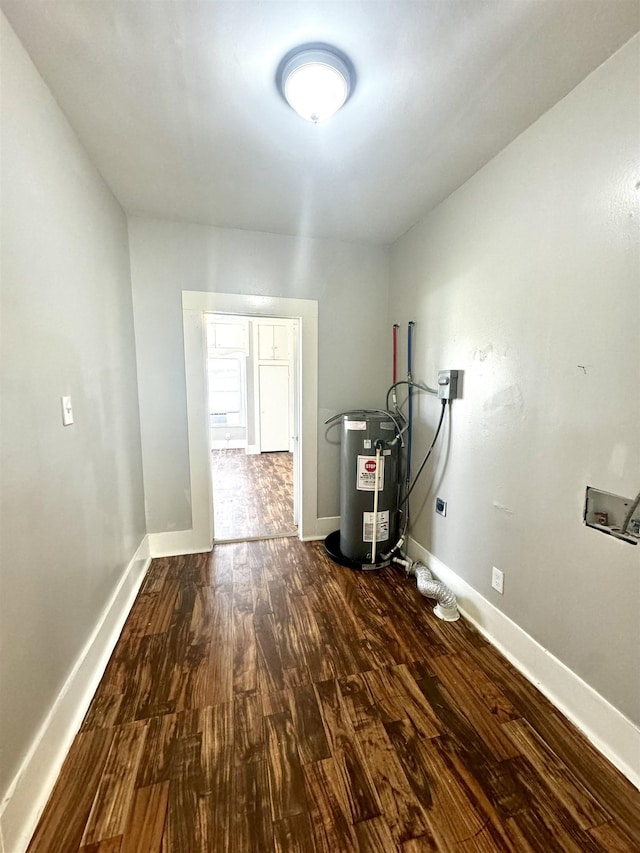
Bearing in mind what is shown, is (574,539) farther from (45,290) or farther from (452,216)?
(45,290)

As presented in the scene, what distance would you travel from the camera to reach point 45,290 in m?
1.26

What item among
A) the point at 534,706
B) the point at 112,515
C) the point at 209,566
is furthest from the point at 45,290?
the point at 534,706

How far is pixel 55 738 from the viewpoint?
1.17 m

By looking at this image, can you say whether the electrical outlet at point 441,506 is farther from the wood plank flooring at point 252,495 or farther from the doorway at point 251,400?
the doorway at point 251,400

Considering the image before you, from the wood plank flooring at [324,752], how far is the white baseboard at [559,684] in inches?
2.1

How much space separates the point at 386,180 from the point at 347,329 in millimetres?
1104

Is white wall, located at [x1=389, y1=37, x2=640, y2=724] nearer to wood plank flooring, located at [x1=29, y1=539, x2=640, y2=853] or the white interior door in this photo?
wood plank flooring, located at [x1=29, y1=539, x2=640, y2=853]

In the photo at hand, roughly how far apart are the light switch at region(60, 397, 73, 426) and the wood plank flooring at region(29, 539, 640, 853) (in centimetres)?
121

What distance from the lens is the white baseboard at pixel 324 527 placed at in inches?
116

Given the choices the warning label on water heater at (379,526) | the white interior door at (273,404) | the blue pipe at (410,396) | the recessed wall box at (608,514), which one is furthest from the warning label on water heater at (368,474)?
the white interior door at (273,404)

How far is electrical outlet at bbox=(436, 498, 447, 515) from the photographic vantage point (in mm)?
2196

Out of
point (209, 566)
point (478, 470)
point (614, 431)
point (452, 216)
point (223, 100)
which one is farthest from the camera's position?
point (209, 566)

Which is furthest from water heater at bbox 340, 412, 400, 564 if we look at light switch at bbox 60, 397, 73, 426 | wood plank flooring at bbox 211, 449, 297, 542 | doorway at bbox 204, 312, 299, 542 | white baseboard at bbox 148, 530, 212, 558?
doorway at bbox 204, 312, 299, 542

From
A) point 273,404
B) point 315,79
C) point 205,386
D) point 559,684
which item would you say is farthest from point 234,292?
point 273,404
